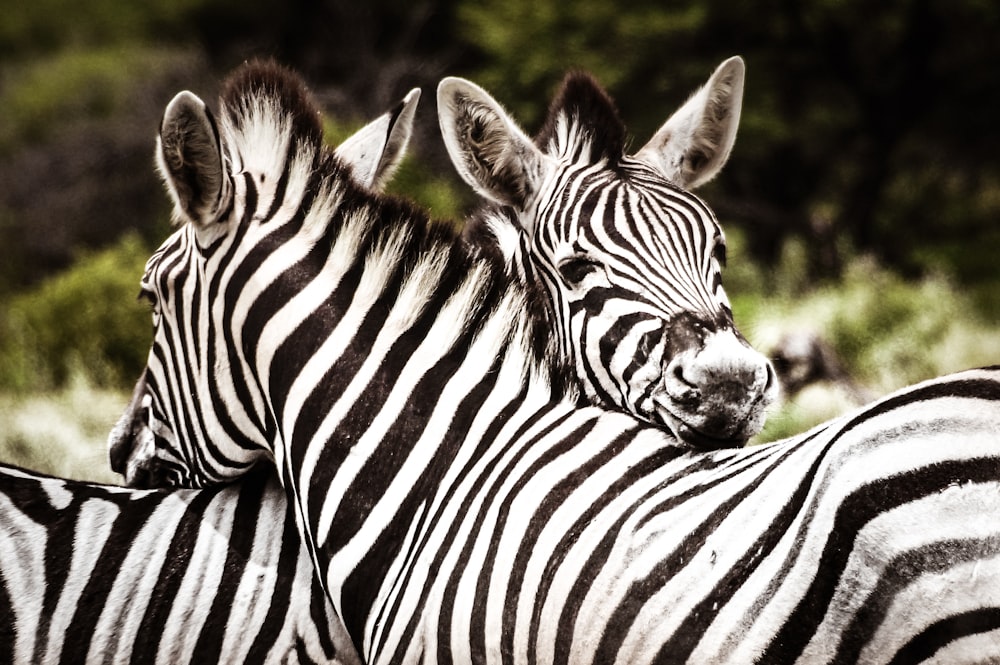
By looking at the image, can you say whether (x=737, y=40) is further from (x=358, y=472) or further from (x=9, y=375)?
(x=358, y=472)

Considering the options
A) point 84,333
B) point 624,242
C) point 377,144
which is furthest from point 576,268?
point 84,333

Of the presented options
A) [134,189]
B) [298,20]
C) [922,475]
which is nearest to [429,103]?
[134,189]

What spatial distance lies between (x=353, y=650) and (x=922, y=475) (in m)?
1.65

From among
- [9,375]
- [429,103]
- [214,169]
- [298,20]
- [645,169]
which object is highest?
[298,20]

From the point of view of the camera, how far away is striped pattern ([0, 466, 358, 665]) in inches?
110

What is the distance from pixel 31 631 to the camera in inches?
111

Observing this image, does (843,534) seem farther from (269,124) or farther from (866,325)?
(866,325)

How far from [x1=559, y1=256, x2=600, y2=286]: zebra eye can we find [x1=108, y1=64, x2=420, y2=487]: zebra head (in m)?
0.82

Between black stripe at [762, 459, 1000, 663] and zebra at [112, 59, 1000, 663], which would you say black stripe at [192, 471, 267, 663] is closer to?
zebra at [112, 59, 1000, 663]

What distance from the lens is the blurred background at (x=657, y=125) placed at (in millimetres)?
12117

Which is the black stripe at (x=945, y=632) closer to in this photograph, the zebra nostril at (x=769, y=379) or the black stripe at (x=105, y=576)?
the zebra nostril at (x=769, y=379)

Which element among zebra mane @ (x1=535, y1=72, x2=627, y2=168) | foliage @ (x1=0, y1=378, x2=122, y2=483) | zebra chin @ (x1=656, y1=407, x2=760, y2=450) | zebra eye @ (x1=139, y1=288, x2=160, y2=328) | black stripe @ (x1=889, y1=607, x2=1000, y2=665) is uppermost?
foliage @ (x1=0, y1=378, x2=122, y2=483)

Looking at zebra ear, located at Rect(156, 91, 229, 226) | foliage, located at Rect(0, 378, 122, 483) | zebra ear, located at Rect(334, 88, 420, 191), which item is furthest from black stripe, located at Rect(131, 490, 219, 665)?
foliage, located at Rect(0, 378, 122, 483)

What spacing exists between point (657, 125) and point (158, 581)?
17689 mm
